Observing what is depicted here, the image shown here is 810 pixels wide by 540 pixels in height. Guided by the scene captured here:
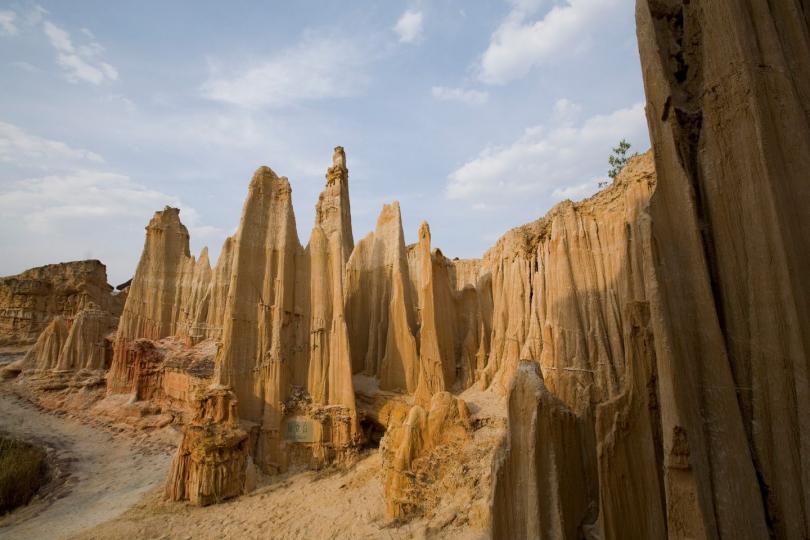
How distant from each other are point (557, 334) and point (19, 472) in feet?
59.4

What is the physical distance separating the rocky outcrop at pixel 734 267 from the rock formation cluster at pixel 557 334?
0.02 metres

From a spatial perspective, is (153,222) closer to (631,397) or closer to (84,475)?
(84,475)

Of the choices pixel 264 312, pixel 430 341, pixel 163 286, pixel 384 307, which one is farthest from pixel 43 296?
pixel 430 341

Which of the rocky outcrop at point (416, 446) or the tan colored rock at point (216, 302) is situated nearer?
the rocky outcrop at point (416, 446)

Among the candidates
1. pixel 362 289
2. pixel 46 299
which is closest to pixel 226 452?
pixel 362 289

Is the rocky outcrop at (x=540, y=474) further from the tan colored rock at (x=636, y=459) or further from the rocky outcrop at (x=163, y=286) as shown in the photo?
the rocky outcrop at (x=163, y=286)

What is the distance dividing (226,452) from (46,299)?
25946 millimetres

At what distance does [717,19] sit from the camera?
3.72 metres

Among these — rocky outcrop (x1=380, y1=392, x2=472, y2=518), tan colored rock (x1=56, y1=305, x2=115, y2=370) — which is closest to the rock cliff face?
rocky outcrop (x1=380, y1=392, x2=472, y2=518)

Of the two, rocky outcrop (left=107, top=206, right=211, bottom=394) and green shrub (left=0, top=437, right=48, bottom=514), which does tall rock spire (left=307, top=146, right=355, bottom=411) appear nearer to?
green shrub (left=0, top=437, right=48, bottom=514)

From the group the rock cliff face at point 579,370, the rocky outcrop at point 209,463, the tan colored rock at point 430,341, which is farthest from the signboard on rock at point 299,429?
the rock cliff face at point 579,370

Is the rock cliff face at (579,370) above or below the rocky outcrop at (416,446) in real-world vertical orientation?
above

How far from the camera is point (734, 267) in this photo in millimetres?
3434

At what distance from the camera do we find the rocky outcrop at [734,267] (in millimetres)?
3049
